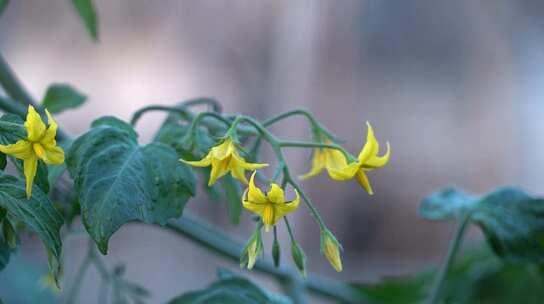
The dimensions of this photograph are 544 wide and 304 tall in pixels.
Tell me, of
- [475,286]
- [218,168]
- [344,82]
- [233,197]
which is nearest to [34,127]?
[218,168]

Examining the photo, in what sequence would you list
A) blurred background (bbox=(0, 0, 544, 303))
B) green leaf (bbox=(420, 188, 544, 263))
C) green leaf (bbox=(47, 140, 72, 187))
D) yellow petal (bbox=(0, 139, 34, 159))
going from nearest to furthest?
1. yellow petal (bbox=(0, 139, 34, 159))
2. green leaf (bbox=(47, 140, 72, 187))
3. green leaf (bbox=(420, 188, 544, 263))
4. blurred background (bbox=(0, 0, 544, 303))

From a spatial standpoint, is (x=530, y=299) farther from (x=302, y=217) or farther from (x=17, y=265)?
(x=302, y=217)

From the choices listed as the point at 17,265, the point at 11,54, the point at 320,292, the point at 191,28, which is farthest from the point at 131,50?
the point at 320,292

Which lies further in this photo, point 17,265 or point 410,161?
point 410,161

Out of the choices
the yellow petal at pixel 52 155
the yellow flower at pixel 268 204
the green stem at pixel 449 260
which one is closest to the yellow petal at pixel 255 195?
the yellow flower at pixel 268 204

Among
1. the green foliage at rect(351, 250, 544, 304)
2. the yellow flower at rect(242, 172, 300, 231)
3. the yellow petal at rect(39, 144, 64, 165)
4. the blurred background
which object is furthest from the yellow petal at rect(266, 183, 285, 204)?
the blurred background

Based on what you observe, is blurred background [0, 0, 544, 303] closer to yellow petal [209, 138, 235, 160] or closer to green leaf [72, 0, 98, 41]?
green leaf [72, 0, 98, 41]
